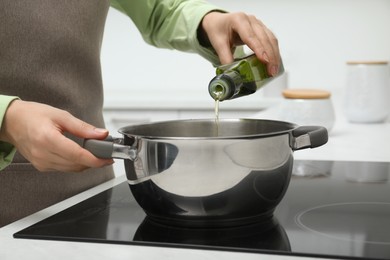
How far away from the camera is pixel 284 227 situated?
0.71 metres

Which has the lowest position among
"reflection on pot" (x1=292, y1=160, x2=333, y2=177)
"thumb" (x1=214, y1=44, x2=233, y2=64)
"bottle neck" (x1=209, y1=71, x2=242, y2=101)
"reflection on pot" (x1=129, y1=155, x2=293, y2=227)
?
"reflection on pot" (x1=292, y1=160, x2=333, y2=177)

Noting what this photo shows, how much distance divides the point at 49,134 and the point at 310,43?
89.8 inches

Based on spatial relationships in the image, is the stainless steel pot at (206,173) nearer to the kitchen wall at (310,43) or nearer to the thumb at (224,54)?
the thumb at (224,54)

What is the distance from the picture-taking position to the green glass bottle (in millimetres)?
893

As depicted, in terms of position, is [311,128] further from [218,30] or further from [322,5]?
[322,5]

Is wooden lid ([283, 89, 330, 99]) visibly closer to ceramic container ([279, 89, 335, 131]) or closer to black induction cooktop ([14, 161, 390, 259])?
ceramic container ([279, 89, 335, 131])

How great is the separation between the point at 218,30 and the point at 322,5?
181cm

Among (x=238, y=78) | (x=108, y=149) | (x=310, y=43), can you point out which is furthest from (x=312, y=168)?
(x=310, y=43)

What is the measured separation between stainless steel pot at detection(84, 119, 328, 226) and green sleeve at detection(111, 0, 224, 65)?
1.72ft

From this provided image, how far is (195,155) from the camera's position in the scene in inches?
26.9

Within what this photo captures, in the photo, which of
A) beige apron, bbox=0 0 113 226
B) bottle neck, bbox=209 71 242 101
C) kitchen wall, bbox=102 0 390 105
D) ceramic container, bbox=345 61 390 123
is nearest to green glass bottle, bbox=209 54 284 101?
bottle neck, bbox=209 71 242 101

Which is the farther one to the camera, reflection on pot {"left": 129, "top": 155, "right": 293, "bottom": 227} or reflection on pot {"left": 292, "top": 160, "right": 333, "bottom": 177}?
reflection on pot {"left": 292, "top": 160, "right": 333, "bottom": 177}

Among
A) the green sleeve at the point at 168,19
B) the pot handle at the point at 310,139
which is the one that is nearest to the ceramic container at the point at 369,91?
the green sleeve at the point at 168,19

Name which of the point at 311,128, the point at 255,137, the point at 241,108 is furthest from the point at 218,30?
the point at 241,108
